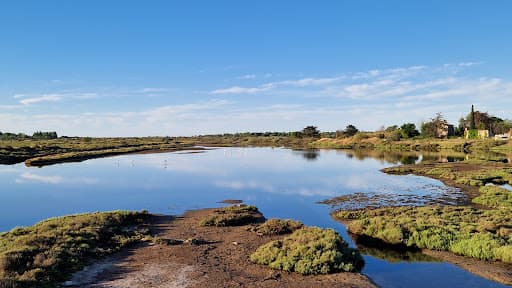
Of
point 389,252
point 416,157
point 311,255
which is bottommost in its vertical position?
point 389,252

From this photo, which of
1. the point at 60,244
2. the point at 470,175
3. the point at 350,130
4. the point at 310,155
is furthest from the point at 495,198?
the point at 350,130

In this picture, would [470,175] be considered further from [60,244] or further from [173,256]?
[60,244]

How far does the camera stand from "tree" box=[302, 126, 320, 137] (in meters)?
173

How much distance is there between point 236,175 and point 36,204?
24.4 meters

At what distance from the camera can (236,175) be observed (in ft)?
162

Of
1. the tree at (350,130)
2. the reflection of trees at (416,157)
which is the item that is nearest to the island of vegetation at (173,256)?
the reflection of trees at (416,157)

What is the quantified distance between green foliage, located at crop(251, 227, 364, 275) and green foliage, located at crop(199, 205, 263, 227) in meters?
6.21

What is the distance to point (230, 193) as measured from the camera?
35688 millimetres

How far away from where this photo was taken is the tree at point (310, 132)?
172800mm

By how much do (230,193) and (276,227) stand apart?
51.2 feet

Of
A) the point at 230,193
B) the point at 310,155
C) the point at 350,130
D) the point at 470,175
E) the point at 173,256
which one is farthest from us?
the point at 350,130

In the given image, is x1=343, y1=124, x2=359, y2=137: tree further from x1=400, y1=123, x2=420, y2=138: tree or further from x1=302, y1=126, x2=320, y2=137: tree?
x1=400, y1=123, x2=420, y2=138: tree

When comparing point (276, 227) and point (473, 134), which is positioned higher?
point (473, 134)

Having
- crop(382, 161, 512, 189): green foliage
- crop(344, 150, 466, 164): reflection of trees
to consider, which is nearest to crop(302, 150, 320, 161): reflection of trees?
crop(344, 150, 466, 164): reflection of trees
